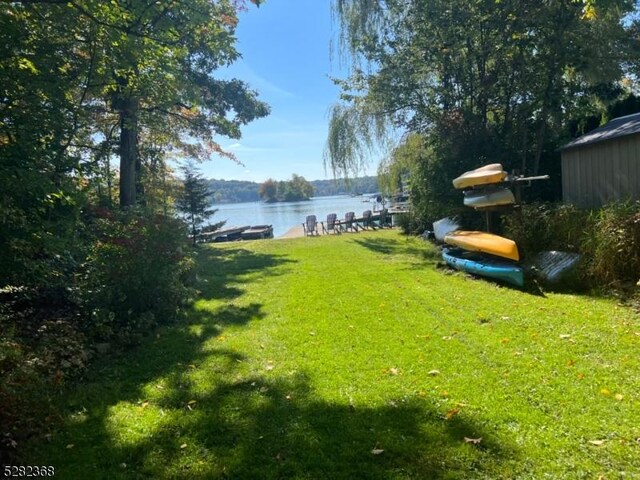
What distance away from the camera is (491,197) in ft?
29.9

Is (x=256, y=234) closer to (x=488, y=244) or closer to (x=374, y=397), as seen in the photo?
(x=488, y=244)

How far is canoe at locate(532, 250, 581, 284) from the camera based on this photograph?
6.82 metres

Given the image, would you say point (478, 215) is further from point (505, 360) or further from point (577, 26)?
point (505, 360)

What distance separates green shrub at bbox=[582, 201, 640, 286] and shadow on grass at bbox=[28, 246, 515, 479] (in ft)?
15.4

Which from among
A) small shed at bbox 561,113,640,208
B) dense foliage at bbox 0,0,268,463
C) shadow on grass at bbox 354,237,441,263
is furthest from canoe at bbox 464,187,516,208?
dense foliage at bbox 0,0,268,463

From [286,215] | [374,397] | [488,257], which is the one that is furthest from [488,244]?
[286,215]

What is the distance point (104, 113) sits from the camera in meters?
13.6

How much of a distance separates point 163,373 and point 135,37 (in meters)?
5.10

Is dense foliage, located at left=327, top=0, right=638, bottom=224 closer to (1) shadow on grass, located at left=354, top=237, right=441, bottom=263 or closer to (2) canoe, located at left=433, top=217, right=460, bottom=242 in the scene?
(2) canoe, located at left=433, top=217, right=460, bottom=242

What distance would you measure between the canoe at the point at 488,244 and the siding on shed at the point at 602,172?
262cm

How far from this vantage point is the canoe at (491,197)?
29.0 ft

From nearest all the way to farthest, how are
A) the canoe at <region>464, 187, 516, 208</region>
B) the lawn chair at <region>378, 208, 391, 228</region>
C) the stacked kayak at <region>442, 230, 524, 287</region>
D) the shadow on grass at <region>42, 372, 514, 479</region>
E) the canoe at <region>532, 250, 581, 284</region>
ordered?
1. the shadow on grass at <region>42, 372, 514, 479</region>
2. the canoe at <region>532, 250, 581, 284</region>
3. the stacked kayak at <region>442, 230, 524, 287</region>
4. the canoe at <region>464, 187, 516, 208</region>
5. the lawn chair at <region>378, 208, 391, 228</region>

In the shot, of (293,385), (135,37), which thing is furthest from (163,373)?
(135,37)

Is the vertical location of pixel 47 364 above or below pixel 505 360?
above
